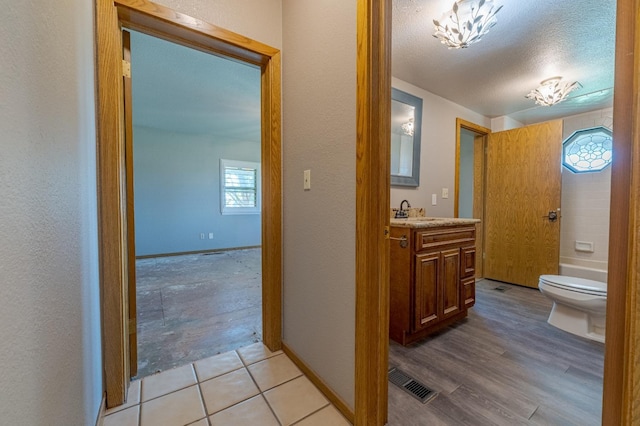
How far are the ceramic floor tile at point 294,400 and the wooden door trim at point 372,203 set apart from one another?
25cm

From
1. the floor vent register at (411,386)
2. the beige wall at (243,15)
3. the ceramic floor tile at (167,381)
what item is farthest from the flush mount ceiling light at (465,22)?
the ceramic floor tile at (167,381)

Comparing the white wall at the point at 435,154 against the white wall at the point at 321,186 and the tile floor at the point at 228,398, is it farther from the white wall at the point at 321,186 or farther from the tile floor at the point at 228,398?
the tile floor at the point at 228,398

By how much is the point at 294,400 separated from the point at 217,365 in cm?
58

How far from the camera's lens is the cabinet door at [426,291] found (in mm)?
1786

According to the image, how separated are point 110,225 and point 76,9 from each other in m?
0.86

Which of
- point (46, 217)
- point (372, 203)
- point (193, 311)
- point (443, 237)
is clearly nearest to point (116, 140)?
point (46, 217)

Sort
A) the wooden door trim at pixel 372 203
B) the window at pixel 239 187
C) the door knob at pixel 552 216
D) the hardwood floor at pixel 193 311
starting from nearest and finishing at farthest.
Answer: the wooden door trim at pixel 372 203
the hardwood floor at pixel 193 311
the door knob at pixel 552 216
the window at pixel 239 187

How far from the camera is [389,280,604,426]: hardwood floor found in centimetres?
120

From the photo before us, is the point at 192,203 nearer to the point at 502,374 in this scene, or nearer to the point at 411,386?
the point at 411,386

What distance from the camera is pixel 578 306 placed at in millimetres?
1936

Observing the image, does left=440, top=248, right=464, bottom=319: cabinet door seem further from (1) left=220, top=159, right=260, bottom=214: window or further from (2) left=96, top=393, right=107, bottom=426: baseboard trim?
(1) left=220, top=159, right=260, bottom=214: window

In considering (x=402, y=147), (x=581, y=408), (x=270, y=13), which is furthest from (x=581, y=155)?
(x=270, y=13)

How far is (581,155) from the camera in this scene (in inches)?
128

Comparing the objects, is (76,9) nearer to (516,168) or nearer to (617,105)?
(617,105)
